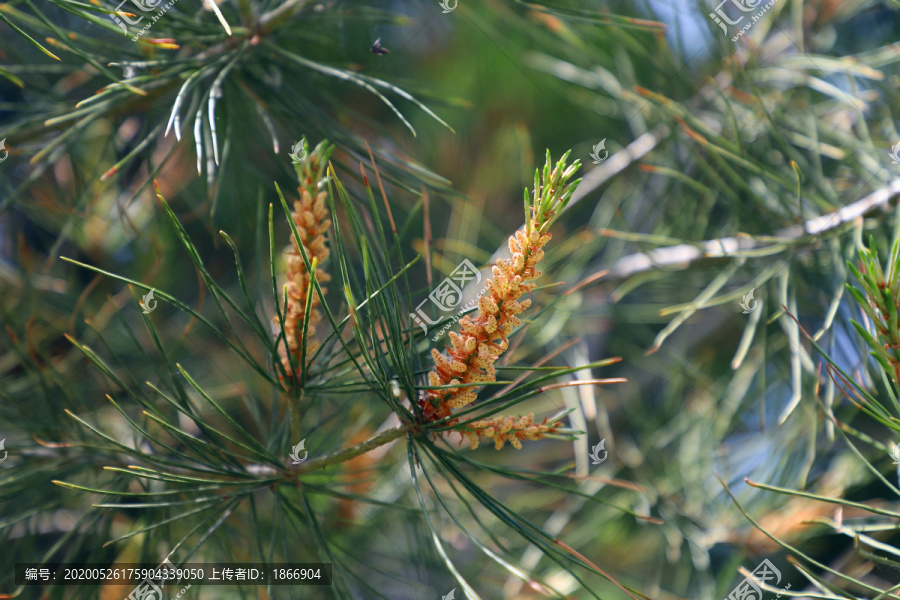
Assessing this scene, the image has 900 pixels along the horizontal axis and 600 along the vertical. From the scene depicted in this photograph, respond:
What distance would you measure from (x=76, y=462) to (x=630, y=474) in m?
0.79

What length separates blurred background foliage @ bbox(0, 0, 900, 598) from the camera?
2.19ft

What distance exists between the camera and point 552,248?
3.37 ft

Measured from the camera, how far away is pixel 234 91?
0.72 m

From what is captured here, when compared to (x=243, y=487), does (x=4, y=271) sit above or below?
above

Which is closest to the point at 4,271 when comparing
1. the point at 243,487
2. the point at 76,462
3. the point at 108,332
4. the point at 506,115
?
the point at 108,332

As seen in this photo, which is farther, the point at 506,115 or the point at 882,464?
A: the point at 506,115

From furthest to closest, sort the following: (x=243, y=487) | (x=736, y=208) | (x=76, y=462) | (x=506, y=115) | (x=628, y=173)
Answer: (x=506, y=115) → (x=628, y=173) → (x=736, y=208) → (x=76, y=462) → (x=243, y=487)

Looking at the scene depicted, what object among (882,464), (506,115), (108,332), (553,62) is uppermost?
(506,115)

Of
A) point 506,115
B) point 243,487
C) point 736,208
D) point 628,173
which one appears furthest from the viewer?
point 506,115

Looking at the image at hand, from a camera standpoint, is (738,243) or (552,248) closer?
(738,243)

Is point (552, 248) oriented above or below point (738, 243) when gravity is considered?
above

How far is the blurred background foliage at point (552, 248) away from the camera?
67 cm

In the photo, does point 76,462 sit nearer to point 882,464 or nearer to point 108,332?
point 108,332

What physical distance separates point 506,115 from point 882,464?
41.1 inches
